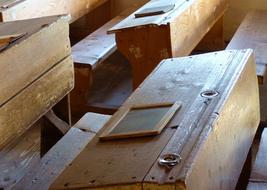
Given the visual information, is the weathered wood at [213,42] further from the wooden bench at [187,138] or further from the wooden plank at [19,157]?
the wooden bench at [187,138]

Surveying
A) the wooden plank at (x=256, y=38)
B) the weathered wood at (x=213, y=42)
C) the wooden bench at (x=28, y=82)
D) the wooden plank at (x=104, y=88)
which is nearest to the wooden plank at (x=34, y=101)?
the wooden bench at (x=28, y=82)

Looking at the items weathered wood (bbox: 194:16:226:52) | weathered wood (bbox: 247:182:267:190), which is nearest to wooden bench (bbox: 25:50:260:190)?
weathered wood (bbox: 247:182:267:190)

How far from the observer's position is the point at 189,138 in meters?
1.70

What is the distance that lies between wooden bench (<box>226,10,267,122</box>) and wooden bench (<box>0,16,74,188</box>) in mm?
1165

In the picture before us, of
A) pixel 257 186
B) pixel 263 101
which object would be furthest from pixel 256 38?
pixel 257 186

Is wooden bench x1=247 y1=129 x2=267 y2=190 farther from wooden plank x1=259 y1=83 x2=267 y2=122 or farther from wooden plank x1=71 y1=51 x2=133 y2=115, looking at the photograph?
wooden plank x1=71 y1=51 x2=133 y2=115

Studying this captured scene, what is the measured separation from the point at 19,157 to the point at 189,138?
1200 millimetres

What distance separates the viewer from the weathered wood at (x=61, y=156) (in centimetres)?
232

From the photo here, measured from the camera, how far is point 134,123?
6.02ft

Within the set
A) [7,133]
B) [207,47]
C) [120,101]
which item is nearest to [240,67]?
[7,133]

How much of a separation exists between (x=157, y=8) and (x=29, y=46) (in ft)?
4.63

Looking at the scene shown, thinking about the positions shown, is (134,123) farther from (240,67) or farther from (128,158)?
(240,67)

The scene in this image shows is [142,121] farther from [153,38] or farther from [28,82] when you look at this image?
[153,38]

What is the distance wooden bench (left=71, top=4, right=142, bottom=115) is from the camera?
3695 mm
